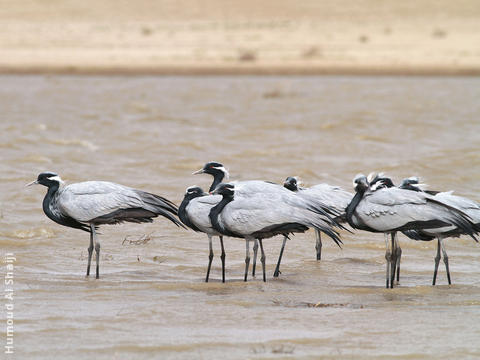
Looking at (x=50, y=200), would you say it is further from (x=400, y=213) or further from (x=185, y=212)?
(x=400, y=213)

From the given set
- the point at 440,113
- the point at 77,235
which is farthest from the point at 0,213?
the point at 440,113

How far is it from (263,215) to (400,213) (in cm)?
140

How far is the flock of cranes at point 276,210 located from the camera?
32.3 feet

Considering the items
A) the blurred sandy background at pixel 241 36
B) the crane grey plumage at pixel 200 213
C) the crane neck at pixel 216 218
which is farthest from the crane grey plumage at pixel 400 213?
the blurred sandy background at pixel 241 36

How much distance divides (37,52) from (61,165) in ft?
74.7

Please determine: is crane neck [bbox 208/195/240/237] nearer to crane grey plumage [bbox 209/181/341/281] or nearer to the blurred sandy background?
crane grey plumage [bbox 209/181/341/281]

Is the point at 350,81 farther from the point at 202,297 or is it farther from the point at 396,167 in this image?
the point at 202,297

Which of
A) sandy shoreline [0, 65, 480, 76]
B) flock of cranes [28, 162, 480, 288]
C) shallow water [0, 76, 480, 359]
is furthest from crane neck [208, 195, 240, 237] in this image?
sandy shoreline [0, 65, 480, 76]

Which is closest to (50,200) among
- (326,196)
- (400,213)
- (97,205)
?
(97,205)

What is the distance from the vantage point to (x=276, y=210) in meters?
10.0

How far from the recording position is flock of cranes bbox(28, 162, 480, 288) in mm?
9844

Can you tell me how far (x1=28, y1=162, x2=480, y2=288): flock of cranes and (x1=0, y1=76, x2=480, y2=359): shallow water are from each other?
54 cm

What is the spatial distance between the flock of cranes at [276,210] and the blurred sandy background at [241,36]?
79.0 feet

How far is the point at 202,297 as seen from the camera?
9414 millimetres
